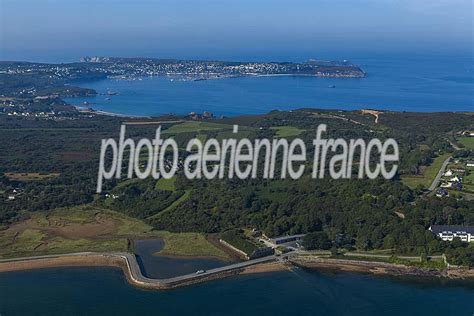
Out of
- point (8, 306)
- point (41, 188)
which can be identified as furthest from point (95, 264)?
point (41, 188)

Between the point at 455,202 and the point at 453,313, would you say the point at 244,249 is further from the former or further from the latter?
the point at 455,202

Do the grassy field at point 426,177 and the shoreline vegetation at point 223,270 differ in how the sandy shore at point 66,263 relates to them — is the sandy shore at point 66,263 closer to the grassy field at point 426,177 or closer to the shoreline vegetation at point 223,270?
the shoreline vegetation at point 223,270

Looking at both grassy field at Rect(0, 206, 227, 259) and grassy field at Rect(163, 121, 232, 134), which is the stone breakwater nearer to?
grassy field at Rect(0, 206, 227, 259)

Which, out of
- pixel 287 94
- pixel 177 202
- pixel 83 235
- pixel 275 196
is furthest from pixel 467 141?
pixel 287 94

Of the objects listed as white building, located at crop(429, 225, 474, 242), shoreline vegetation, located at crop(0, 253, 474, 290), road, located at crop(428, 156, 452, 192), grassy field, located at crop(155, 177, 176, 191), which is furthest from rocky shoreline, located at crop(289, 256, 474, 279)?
grassy field, located at crop(155, 177, 176, 191)

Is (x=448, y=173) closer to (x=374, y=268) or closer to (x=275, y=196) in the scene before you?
(x=275, y=196)

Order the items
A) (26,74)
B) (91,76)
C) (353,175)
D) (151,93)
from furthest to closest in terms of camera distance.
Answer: (91,76) → (26,74) → (151,93) → (353,175)
